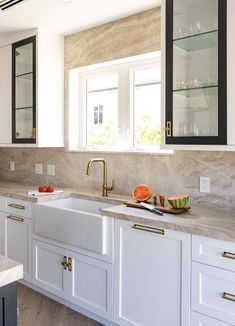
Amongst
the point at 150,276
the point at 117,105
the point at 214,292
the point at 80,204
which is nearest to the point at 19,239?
the point at 80,204

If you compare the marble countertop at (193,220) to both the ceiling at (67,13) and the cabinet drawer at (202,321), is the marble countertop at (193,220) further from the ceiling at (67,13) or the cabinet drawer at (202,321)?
the ceiling at (67,13)

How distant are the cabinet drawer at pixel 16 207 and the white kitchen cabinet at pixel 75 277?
285mm

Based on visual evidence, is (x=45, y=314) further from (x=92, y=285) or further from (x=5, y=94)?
(x=5, y=94)

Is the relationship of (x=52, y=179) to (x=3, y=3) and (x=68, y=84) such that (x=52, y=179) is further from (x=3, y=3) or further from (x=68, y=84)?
(x=3, y=3)

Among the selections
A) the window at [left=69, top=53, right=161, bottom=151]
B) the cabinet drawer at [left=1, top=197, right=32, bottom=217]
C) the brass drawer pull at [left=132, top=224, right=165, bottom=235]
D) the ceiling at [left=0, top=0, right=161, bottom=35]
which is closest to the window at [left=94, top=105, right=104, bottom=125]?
the window at [left=69, top=53, right=161, bottom=151]

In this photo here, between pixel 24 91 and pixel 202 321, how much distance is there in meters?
2.60

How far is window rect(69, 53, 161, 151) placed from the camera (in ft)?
9.06

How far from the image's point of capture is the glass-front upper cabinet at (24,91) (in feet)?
10.0

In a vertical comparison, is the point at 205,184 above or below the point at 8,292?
above


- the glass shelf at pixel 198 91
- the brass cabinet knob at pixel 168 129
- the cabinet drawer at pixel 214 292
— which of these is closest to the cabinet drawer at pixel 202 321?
the cabinet drawer at pixel 214 292

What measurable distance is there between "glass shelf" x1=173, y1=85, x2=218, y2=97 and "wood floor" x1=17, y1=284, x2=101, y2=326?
1779 millimetres

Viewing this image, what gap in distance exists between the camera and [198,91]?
205 centimetres

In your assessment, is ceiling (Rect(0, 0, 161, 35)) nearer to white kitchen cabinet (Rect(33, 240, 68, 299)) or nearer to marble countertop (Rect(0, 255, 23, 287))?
white kitchen cabinet (Rect(33, 240, 68, 299))

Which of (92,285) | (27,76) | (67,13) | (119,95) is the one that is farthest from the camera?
(27,76)
